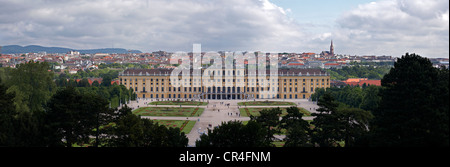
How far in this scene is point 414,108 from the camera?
1520 centimetres

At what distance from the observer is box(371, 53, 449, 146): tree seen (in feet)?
47.6

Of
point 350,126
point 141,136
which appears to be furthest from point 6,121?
point 350,126

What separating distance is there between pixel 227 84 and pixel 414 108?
2636 inches

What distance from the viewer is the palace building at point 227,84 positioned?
8131 cm

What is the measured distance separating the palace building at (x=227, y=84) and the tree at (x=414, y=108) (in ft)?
210

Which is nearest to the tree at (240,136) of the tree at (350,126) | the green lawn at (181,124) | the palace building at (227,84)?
the tree at (350,126)

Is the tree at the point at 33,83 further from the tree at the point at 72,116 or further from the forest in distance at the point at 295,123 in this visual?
the tree at the point at 72,116

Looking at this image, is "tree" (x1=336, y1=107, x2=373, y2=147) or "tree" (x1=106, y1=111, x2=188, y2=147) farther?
"tree" (x1=336, y1=107, x2=373, y2=147)

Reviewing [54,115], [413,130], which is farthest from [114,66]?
[413,130]

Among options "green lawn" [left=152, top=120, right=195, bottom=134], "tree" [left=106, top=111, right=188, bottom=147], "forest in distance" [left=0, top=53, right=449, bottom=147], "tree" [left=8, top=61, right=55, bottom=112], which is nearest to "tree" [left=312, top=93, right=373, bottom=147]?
"forest in distance" [left=0, top=53, right=449, bottom=147]

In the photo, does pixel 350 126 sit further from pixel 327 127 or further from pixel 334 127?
pixel 327 127

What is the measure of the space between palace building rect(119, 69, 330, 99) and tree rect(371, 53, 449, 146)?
64096 millimetres

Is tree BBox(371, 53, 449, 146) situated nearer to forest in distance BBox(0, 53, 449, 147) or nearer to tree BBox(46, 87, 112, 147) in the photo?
forest in distance BBox(0, 53, 449, 147)

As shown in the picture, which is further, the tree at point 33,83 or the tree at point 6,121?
the tree at point 33,83
